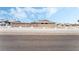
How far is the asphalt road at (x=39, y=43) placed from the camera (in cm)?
254

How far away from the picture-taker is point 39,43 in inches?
100.0

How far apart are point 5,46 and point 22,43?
152 mm

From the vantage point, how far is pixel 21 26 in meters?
2.53

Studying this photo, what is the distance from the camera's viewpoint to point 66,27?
2.53 meters

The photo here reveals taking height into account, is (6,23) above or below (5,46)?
above

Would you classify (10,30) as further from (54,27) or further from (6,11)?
(54,27)

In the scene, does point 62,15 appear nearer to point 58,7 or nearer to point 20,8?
point 58,7

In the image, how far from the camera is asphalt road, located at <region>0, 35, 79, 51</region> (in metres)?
2.54
